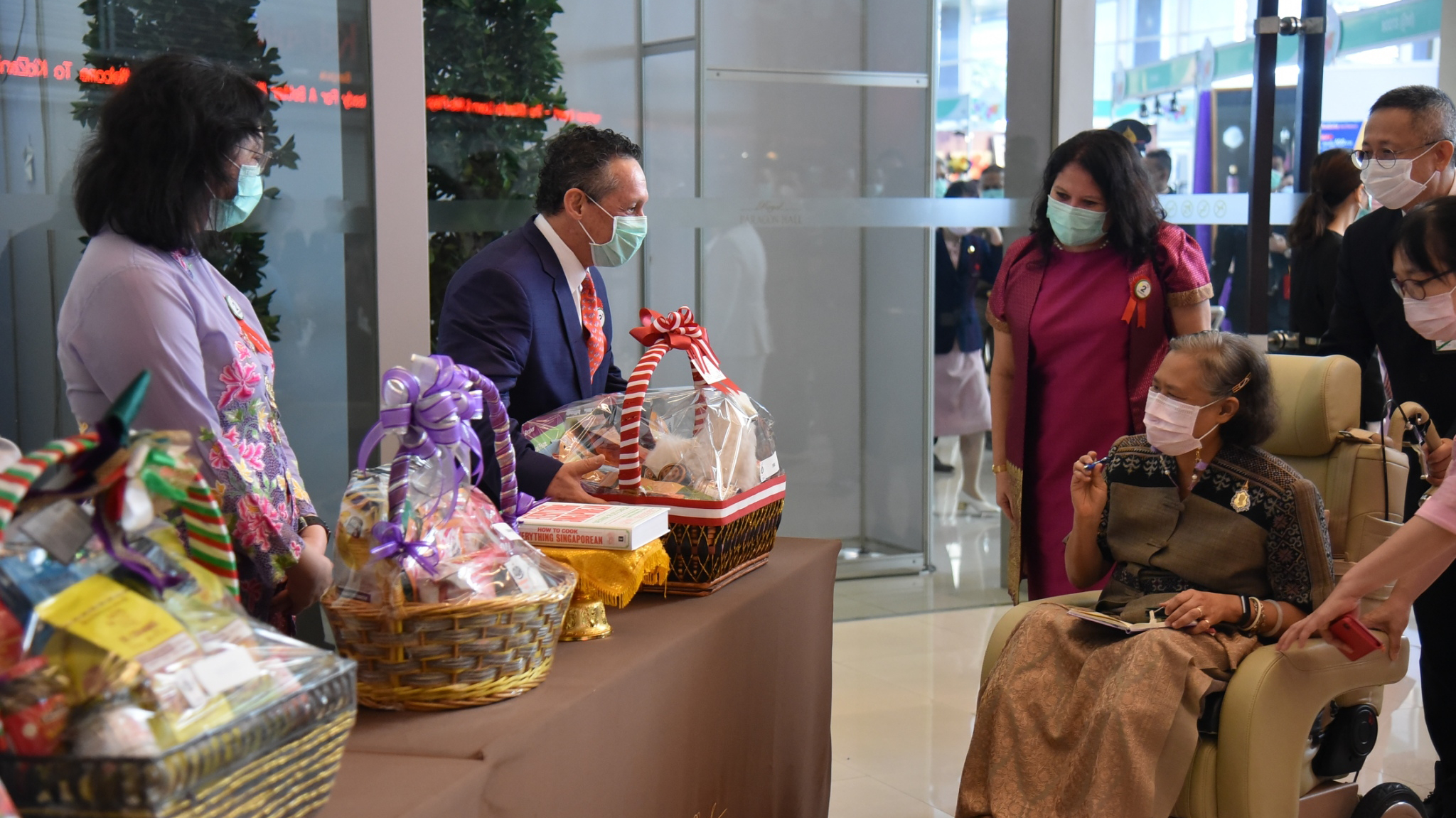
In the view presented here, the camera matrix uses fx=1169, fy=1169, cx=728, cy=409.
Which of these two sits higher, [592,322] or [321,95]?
[321,95]

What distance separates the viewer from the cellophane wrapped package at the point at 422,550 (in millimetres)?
1248

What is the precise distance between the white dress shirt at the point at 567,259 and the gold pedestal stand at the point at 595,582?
80 cm

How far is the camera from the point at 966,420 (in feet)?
17.0

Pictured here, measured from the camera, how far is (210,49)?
2830 mm

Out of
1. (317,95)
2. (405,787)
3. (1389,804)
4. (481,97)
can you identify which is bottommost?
(1389,804)

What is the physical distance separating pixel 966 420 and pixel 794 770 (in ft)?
10.5

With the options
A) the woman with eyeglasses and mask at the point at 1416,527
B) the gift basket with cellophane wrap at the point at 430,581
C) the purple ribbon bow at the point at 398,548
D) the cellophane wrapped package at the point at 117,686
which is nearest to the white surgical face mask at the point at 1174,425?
the woman with eyeglasses and mask at the point at 1416,527

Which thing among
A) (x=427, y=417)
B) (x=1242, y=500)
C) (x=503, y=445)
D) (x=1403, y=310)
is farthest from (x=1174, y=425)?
(x=427, y=417)

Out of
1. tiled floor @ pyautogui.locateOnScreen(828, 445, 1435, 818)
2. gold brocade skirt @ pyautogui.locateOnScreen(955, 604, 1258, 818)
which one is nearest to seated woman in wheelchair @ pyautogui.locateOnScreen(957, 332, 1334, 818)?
gold brocade skirt @ pyautogui.locateOnScreen(955, 604, 1258, 818)

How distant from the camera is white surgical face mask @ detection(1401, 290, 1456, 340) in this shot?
2.08m

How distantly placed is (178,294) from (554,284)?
840mm

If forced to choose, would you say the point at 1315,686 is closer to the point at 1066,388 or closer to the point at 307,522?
the point at 1066,388

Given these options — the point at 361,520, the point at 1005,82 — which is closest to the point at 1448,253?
the point at 361,520

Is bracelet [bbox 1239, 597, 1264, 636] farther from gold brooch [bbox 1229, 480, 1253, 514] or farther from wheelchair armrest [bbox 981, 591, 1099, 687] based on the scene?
wheelchair armrest [bbox 981, 591, 1099, 687]
